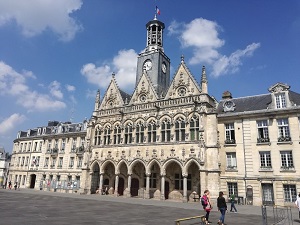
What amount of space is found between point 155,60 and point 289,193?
975 inches

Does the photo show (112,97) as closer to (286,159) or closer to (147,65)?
(147,65)

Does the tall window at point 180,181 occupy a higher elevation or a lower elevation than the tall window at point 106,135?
lower

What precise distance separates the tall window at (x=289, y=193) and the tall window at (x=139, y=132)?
1714cm

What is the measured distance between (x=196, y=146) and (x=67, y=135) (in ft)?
83.2

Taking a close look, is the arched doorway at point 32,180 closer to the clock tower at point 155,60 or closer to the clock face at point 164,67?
the clock tower at point 155,60

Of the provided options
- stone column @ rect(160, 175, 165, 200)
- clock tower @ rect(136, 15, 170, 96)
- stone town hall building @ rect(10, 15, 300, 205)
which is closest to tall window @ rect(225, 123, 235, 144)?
stone town hall building @ rect(10, 15, 300, 205)

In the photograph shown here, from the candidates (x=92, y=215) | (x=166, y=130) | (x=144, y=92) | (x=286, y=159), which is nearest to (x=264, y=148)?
(x=286, y=159)

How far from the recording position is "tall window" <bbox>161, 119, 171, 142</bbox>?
30102mm

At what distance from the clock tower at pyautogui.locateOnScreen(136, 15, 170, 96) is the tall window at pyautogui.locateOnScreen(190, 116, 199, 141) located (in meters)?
9.11

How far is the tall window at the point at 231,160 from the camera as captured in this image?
1080 inches

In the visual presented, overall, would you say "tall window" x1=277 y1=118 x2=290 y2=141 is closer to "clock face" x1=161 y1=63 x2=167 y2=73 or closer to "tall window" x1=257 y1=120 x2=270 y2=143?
"tall window" x1=257 y1=120 x2=270 y2=143

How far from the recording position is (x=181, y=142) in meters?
28.5

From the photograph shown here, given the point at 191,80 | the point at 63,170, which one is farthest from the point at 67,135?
the point at 191,80

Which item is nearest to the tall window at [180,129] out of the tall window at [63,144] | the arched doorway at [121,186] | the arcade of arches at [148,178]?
the arcade of arches at [148,178]
